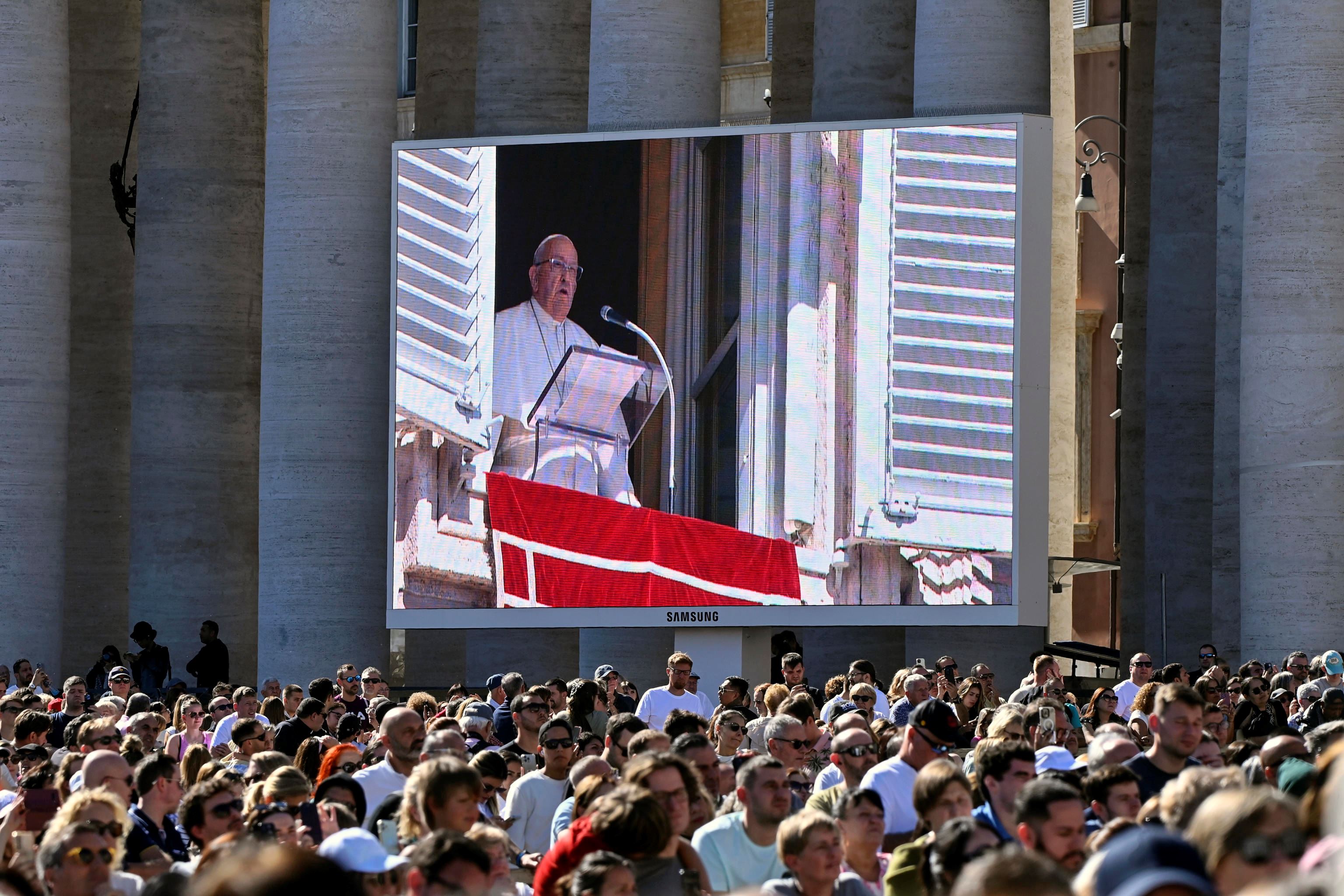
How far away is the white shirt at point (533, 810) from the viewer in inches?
543

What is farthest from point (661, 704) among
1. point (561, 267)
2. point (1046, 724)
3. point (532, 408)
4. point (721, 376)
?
point (561, 267)

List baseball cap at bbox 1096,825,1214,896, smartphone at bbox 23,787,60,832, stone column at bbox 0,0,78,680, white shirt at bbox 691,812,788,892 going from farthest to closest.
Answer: stone column at bbox 0,0,78,680, smartphone at bbox 23,787,60,832, white shirt at bbox 691,812,788,892, baseball cap at bbox 1096,825,1214,896

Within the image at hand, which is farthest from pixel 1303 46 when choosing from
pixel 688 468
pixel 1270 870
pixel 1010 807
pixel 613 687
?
pixel 1270 870

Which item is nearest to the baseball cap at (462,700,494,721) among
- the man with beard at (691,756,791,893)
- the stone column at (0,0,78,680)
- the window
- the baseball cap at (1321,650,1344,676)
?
the man with beard at (691,756,791,893)

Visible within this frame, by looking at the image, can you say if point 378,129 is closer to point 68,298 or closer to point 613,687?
point 68,298

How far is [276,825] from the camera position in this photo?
10570mm

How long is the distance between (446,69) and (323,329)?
12.8m

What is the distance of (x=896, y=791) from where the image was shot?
12844mm

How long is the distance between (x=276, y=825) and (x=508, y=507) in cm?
1788

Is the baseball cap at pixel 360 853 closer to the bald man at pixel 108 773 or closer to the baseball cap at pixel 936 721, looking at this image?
the bald man at pixel 108 773

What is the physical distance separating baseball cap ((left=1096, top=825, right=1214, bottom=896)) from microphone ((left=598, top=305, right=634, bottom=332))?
22.0 meters

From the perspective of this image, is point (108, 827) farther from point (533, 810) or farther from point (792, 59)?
point (792, 59)

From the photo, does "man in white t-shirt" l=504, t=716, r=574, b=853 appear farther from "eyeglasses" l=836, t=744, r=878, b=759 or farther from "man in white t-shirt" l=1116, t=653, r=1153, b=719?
"man in white t-shirt" l=1116, t=653, r=1153, b=719

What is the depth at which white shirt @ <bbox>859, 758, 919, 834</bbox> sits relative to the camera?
Result: 501 inches
